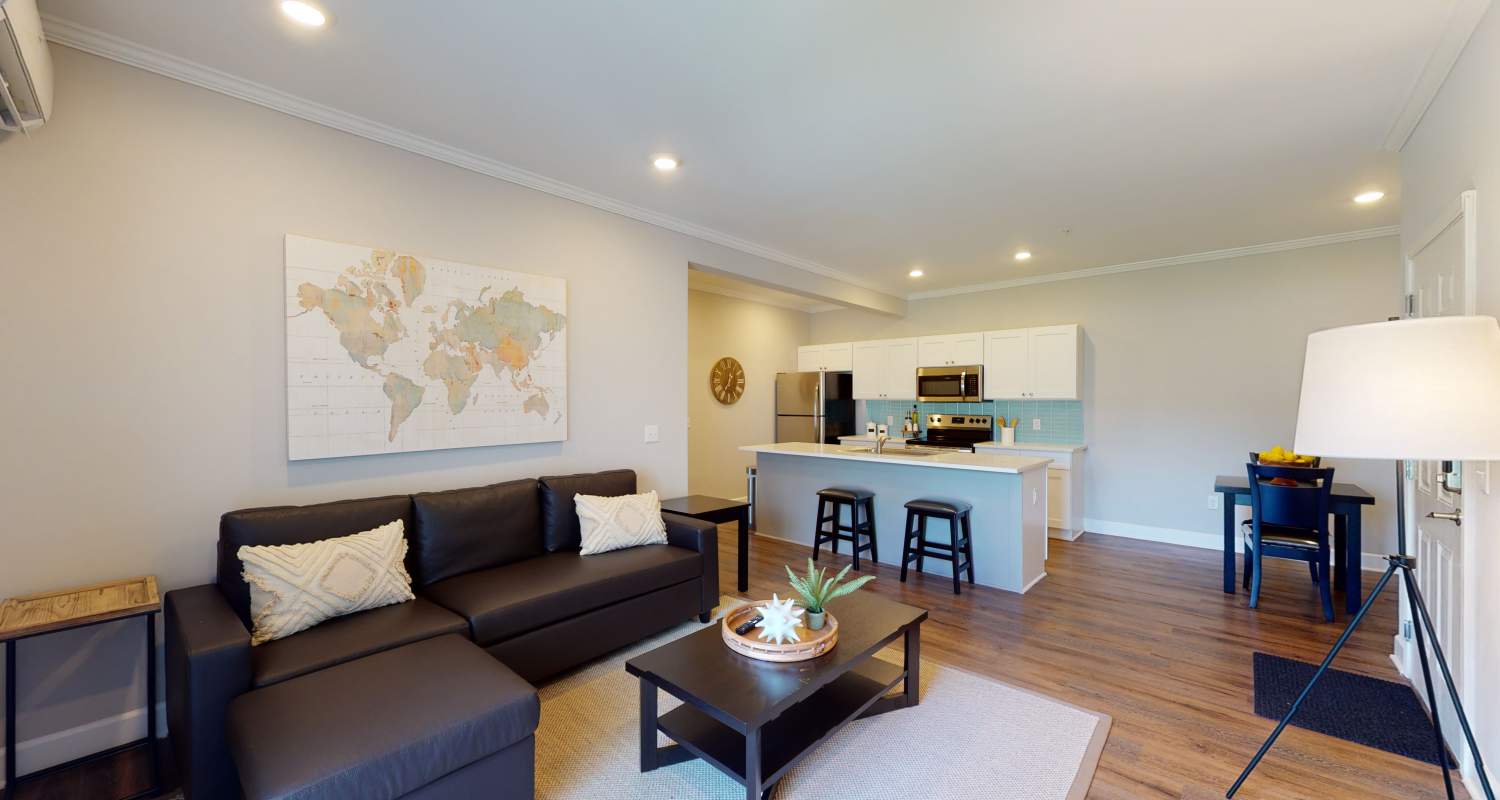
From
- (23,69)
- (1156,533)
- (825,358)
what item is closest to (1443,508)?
(1156,533)

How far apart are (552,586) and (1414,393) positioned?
301 centimetres

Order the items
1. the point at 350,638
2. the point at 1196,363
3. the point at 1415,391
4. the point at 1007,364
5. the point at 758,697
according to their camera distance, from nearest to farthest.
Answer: the point at 1415,391, the point at 758,697, the point at 350,638, the point at 1196,363, the point at 1007,364

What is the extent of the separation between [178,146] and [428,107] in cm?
95

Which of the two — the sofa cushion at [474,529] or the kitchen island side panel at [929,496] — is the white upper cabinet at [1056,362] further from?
the sofa cushion at [474,529]

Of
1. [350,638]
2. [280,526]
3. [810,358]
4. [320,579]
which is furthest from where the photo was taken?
[810,358]

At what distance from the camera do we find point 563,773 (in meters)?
2.12

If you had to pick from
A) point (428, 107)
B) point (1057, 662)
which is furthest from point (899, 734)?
point (428, 107)

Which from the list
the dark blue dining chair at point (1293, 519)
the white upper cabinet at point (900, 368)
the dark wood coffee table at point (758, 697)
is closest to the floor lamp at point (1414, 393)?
the dark wood coffee table at point (758, 697)

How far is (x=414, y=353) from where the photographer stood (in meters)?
2.99

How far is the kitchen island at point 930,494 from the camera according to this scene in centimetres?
412

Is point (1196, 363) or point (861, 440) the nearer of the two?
point (1196, 363)

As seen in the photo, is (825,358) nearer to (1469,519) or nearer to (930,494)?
(930,494)

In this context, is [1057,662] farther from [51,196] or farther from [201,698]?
[51,196]

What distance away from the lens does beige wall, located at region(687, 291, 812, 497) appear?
6715 mm
